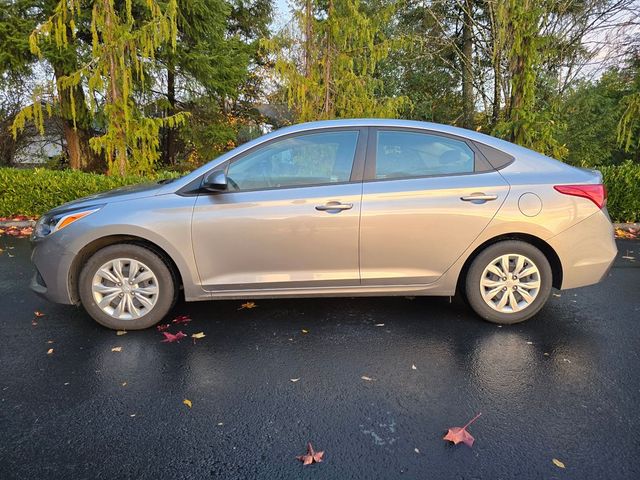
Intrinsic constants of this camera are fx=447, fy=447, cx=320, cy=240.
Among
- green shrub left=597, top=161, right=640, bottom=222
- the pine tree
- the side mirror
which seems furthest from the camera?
the pine tree

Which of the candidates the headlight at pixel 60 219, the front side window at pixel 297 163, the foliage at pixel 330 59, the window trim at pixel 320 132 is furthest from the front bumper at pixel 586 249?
the foliage at pixel 330 59

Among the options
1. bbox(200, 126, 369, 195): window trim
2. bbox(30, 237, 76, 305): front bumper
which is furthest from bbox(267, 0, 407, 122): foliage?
bbox(30, 237, 76, 305): front bumper

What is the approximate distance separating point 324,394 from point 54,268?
234 centimetres

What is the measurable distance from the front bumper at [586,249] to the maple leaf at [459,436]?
6.15 ft

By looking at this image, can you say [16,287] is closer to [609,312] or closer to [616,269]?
[609,312]

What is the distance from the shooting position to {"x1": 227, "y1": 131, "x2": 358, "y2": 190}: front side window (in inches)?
139

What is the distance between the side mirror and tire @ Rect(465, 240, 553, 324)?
206 cm

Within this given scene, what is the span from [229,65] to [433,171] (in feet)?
40.9

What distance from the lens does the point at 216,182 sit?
3.33 m

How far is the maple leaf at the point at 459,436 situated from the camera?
2227mm

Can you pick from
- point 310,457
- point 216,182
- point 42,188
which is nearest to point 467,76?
point 42,188

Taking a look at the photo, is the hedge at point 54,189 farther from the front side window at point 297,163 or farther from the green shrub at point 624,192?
the front side window at point 297,163

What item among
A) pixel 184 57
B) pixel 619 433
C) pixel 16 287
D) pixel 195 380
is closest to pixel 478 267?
pixel 619 433

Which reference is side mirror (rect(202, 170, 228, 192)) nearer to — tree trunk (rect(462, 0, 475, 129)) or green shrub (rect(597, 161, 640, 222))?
green shrub (rect(597, 161, 640, 222))
